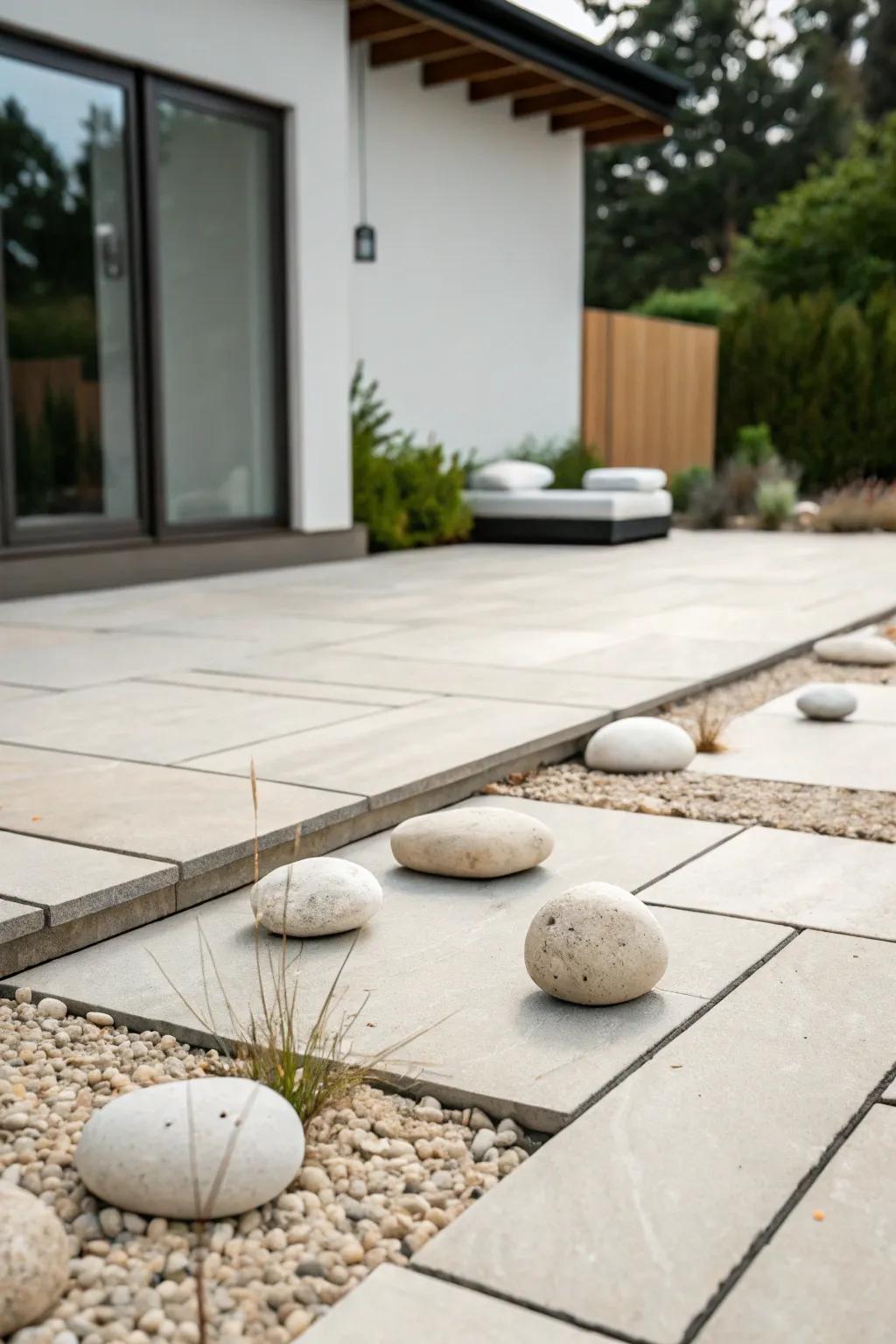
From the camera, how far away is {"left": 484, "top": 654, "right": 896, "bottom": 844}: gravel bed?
9.72 feet

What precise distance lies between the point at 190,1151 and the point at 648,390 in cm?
1308

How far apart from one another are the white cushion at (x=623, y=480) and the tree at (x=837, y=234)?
37.2 feet

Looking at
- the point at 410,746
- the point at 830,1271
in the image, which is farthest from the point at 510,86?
the point at 830,1271

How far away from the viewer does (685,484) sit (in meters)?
13.4

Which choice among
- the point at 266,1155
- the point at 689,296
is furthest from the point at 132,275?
the point at 689,296

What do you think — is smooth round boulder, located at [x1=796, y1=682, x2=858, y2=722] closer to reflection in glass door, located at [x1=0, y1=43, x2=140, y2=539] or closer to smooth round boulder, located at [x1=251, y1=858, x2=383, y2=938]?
smooth round boulder, located at [x1=251, y1=858, x2=383, y2=938]

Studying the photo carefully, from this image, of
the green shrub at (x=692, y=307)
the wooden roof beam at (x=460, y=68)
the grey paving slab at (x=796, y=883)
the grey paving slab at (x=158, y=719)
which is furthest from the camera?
the green shrub at (x=692, y=307)

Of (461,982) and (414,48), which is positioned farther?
(414,48)

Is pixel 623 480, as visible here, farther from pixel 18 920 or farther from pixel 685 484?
pixel 18 920

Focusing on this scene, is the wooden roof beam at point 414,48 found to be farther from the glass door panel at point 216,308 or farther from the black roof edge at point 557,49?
the glass door panel at point 216,308

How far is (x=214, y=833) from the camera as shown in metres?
2.53

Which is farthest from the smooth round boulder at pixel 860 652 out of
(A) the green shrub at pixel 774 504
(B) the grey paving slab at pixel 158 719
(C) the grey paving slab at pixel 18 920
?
(A) the green shrub at pixel 774 504

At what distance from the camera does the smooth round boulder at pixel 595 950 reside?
76.5 inches

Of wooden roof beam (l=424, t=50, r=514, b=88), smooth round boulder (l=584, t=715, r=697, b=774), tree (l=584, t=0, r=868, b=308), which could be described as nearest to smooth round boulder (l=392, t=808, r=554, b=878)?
smooth round boulder (l=584, t=715, r=697, b=774)
